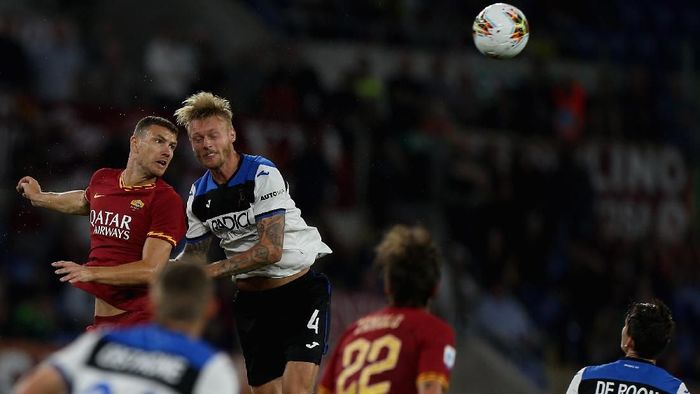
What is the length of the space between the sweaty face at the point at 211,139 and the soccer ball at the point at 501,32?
3436mm

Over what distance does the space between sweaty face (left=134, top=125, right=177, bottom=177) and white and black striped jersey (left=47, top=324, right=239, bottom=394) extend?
3296 millimetres

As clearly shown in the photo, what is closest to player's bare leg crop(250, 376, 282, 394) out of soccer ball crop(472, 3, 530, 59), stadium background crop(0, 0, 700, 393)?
soccer ball crop(472, 3, 530, 59)

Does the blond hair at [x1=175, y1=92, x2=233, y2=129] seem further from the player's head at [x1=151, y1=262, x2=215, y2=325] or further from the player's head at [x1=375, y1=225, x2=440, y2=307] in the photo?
the player's head at [x1=151, y1=262, x2=215, y2=325]

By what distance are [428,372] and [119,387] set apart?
1656mm

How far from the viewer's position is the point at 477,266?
17.8 metres

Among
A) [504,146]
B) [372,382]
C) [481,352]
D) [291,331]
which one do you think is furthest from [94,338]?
[504,146]

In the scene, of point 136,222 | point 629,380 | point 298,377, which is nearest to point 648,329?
point 629,380

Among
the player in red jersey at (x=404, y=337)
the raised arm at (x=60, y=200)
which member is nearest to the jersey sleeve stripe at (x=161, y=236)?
the raised arm at (x=60, y=200)

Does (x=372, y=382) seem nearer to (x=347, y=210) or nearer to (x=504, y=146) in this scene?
(x=347, y=210)

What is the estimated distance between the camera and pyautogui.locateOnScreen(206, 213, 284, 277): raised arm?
27.0 feet

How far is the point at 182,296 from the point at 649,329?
11.4 feet

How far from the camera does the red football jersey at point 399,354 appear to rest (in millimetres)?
6199

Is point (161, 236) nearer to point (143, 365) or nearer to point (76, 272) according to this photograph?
point (76, 272)

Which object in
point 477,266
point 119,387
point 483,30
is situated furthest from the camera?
point 477,266
